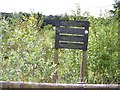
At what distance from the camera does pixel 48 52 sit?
9.76 feet

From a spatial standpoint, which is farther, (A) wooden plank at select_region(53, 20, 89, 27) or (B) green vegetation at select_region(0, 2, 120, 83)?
(A) wooden plank at select_region(53, 20, 89, 27)

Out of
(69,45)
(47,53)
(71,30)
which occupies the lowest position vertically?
(47,53)

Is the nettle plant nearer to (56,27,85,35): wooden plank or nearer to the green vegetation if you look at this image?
the green vegetation

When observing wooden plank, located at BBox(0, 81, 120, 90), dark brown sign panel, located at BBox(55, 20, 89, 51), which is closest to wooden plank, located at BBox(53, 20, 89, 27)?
dark brown sign panel, located at BBox(55, 20, 89, 51)

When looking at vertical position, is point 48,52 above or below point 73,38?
below

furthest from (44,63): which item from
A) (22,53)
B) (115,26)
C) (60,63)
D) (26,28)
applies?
(115,26)

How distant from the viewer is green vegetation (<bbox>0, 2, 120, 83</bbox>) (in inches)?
93.9

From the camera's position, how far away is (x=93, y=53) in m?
2.94

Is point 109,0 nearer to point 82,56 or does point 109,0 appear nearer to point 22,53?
point 82,56

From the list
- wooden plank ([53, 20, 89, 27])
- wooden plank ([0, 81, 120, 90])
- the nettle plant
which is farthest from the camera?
wooden plank ([53, 20, 89, 27])

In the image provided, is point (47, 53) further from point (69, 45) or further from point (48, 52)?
point (69, 45)

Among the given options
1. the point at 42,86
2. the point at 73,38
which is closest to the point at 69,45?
the point at 73,38

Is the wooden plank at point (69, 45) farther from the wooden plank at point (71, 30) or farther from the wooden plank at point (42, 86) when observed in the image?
the wooden plank at point (42, 86)

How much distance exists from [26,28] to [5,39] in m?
0.61
